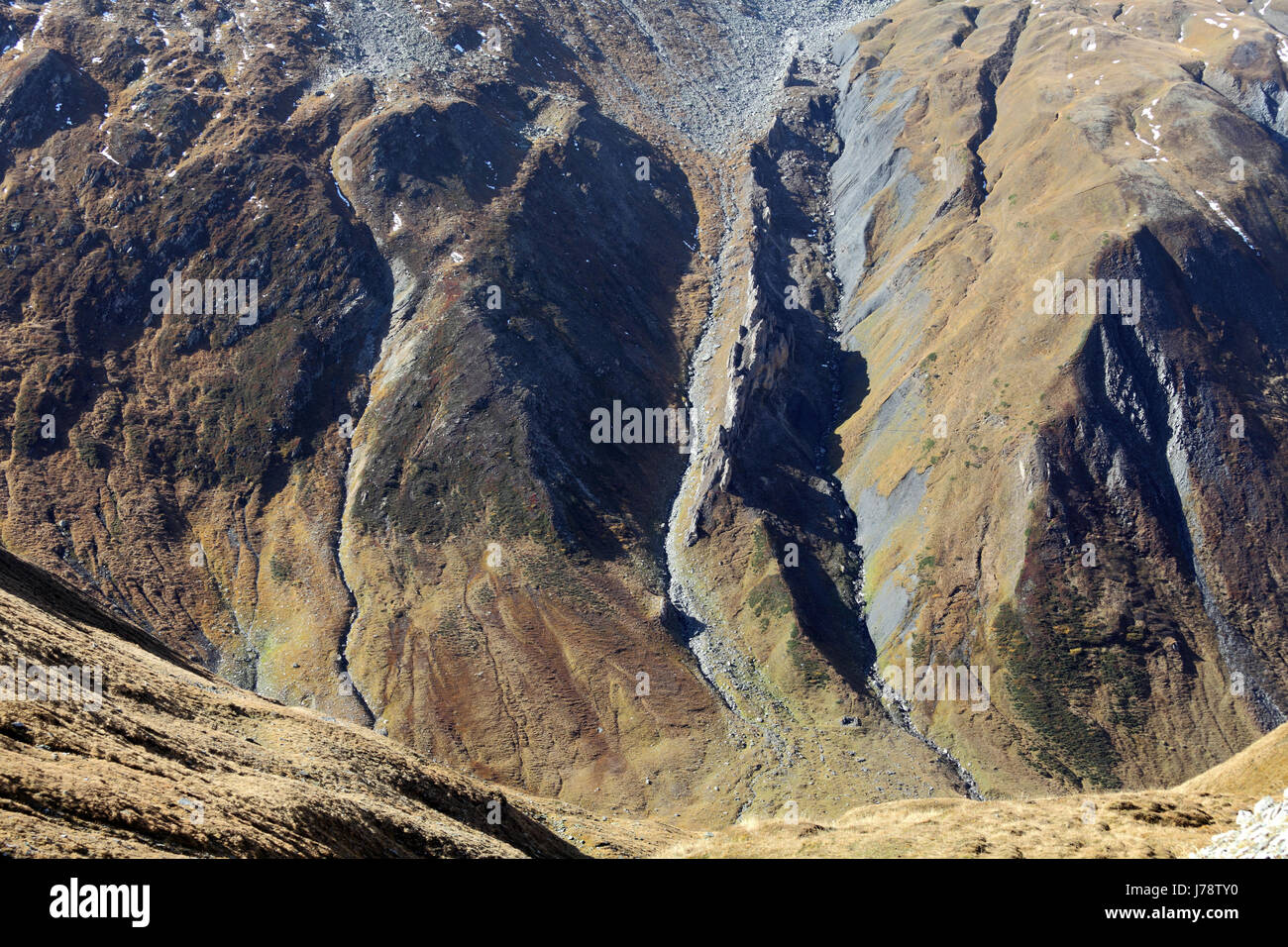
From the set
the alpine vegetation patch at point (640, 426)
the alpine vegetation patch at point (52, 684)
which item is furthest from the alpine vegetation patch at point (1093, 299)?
the alpine vegetation patch at point (52, 684)

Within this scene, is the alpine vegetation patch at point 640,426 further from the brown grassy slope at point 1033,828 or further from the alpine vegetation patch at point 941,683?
the brown grassy slope at point 1033,828

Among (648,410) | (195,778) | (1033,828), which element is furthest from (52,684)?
(648,410)

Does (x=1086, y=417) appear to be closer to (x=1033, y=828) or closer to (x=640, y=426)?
(x=640, y=426)

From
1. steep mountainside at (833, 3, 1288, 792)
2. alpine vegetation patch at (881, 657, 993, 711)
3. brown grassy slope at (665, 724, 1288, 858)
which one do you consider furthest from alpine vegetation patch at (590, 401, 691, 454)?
brown grassy slope at (665, 724, 1288, 858)

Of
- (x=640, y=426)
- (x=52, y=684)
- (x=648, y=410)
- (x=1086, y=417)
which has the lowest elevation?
(x=52, y=684)
